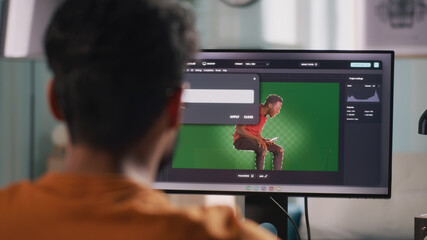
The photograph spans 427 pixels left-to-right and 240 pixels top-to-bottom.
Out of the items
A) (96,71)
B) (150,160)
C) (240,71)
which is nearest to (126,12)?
(96,71)

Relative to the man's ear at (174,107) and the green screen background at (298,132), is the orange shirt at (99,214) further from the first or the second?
the green screen background at (298,132)

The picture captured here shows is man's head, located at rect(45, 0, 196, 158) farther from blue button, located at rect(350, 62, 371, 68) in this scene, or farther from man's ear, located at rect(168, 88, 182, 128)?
blue button, located at rect(350, 62, 371, 68)

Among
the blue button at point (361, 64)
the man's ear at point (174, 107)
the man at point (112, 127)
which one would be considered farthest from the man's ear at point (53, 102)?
the blue button at point (361, 64)

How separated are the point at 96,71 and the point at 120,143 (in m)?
0.08

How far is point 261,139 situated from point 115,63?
0.84 metres

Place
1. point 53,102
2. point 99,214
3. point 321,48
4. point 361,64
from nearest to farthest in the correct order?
point 99,214 < point 53,102 < point 361,64 < point 321,48

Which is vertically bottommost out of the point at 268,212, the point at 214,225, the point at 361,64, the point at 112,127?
the point at 268,212

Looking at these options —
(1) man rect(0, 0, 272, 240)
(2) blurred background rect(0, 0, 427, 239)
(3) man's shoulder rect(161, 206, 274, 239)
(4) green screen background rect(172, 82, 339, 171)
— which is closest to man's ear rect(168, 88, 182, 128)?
(1) man rect(0, 0, 272, 240)

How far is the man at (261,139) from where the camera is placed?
57.3 inches

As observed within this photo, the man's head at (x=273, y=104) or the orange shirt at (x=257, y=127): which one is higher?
the man's head at (x=273, y=104)

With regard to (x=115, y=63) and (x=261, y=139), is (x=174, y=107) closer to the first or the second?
(x=115, y=63)

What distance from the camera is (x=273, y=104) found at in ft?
4.78

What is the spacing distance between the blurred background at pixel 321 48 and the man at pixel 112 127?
134 cm

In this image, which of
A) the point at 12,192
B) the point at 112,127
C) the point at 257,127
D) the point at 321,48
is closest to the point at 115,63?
the point at 112,127
